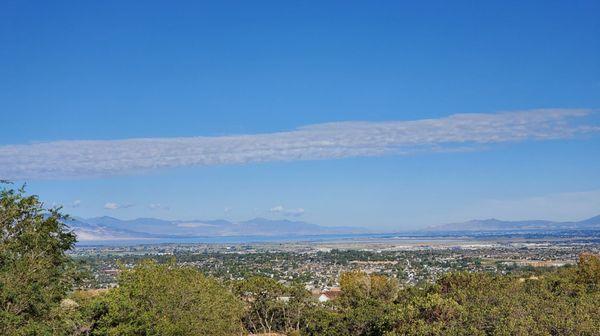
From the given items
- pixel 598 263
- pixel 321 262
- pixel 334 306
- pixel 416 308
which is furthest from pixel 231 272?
pixel 416 308

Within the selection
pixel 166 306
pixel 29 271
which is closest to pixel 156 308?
pixel 166 306

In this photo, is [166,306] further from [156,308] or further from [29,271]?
[29,271]

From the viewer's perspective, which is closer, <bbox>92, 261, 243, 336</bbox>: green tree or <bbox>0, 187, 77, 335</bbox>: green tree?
<bbox>0, 187, 77, 335</bbox>: green tree

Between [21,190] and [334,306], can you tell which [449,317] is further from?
[334,306]

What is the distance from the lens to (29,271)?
27.9 m

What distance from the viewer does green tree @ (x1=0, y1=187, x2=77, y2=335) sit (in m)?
26.2

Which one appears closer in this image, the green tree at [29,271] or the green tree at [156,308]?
the green tree at [29,271]

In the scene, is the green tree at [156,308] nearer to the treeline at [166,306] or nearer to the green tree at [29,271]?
the treeline at [166,306]

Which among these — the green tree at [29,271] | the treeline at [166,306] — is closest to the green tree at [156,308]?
the treeline at [166,306]

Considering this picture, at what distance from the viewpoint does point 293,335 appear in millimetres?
49750

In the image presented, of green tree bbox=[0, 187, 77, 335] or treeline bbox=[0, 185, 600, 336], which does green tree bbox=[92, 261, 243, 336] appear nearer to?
treeline bbox=[0, 185, 600, 336]

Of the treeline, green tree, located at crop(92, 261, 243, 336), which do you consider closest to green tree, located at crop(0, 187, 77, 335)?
the treeline

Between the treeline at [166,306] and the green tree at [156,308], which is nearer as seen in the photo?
the treeline at [166,306]

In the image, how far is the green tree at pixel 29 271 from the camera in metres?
26.2
